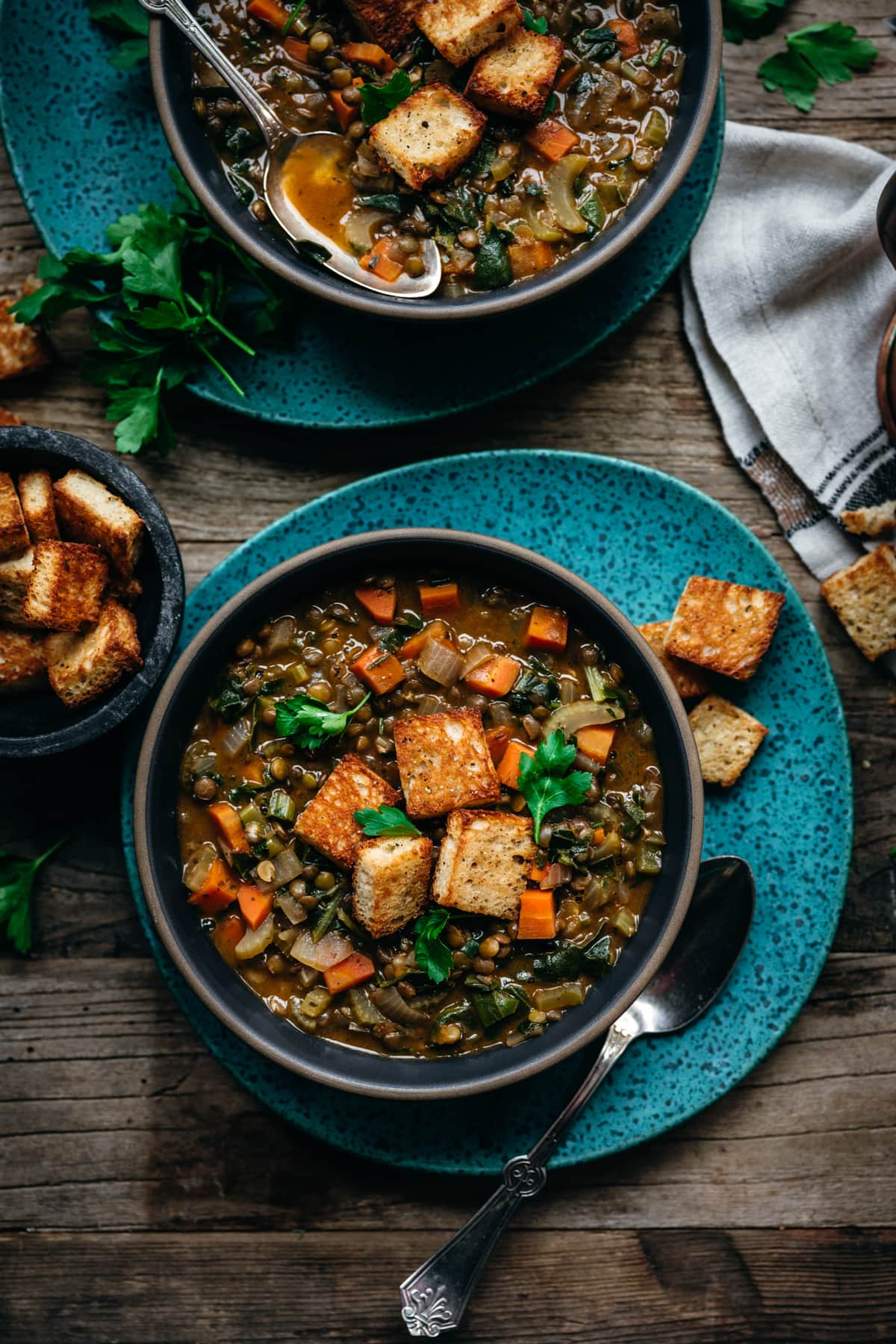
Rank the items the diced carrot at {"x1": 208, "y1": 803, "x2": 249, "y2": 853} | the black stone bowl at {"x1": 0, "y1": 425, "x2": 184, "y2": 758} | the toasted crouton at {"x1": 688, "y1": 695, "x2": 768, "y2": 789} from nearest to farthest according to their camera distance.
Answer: the black stone bowl at {"x1": 0, "y1": 425, "x2": 184, "y2": 758} < the diced carrot at {"x1": 208, "y1": 803, "x2": 249, "y2": 853} < the toasted crouton at {"x1": 688, "y1": 695, "x2": 768, "y2": 789}

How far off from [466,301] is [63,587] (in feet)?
5.04

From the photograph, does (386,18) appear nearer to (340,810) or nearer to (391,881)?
(340,810)

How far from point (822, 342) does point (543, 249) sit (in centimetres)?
118

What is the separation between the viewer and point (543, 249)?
3293 mm

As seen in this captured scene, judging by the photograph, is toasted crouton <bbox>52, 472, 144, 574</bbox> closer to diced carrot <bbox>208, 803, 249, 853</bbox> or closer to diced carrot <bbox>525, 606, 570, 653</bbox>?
diced carrot <bbox>208, 803, 249, 853</bbox>

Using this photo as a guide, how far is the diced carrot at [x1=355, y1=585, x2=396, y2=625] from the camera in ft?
10.5

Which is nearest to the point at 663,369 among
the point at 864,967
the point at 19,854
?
the point at 864,967

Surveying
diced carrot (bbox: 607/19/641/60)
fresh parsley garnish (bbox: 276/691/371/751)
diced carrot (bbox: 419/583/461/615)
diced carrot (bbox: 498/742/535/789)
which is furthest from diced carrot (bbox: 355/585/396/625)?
diced carrot (bbox: 607/19/641/60)

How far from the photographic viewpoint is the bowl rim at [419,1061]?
2.94 meters

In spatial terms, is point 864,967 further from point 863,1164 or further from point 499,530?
point 499,530

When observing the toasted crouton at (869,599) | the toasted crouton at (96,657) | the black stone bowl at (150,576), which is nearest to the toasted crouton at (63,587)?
the toasted crouton at (96,657)

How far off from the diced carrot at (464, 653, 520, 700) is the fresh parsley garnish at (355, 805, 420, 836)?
46 centimetres

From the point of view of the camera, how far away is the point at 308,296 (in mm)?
3510

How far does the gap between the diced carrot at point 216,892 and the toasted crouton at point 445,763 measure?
631 mm
